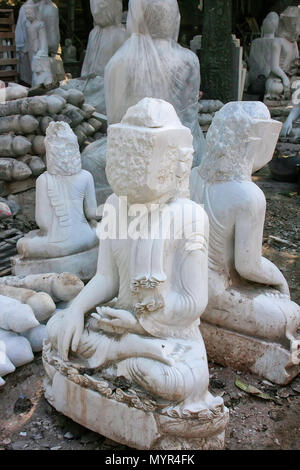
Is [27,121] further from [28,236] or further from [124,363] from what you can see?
[124,363]

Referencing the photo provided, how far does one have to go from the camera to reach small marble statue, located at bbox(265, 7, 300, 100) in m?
11.8

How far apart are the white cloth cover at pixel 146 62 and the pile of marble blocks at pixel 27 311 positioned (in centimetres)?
208

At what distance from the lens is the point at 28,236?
12.5 feet

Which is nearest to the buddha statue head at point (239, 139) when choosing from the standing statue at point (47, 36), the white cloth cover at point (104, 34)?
the white cloth cover at point (104, 34)

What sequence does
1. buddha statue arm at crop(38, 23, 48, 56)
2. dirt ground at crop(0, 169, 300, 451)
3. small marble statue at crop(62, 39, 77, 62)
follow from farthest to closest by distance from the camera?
small marble statue at crop(62, 39, 77, 62) → buddha statue arm at crop(38, 23, 48, 56) → dirt ground at crop(0, 169, 300, 451)

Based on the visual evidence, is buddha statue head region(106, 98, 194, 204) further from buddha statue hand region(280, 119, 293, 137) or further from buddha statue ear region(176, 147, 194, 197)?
Answer: buddha statue hand region(280, 119, 293, 137)

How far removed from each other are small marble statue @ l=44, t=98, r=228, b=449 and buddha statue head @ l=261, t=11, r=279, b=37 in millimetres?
11944

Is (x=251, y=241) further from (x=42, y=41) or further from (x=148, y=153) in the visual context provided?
(x=42, y=41)

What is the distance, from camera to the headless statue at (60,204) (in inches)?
144

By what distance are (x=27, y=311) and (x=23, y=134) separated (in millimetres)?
3464

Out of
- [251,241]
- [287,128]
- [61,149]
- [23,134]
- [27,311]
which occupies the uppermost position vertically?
[61,149]

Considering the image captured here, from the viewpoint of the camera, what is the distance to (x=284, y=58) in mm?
12688

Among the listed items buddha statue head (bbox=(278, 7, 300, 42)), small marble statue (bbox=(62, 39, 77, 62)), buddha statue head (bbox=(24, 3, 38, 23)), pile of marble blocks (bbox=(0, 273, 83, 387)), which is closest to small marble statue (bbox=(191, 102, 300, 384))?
pile of marble blocks (bbox=(0, 273, 83, 387))

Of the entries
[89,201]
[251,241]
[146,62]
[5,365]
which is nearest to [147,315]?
[251,241]
